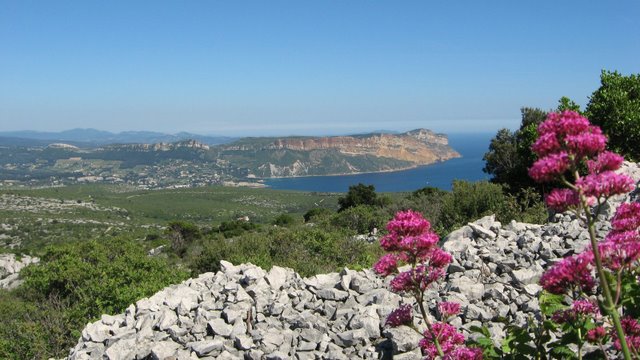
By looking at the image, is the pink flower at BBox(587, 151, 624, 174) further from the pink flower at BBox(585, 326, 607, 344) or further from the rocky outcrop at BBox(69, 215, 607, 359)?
the rocky outcrop at BBox(69, 215, 607, 359)

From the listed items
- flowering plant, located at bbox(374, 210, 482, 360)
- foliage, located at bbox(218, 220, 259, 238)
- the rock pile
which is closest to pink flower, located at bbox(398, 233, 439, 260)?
flowering plant, located at bbox(374, 210, 482, 360)

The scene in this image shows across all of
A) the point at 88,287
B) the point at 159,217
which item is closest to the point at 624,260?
the point at 88,287

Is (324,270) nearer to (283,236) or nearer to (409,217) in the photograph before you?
(283,236)

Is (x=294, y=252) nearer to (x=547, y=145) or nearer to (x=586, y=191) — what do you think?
(x=547, y=145)

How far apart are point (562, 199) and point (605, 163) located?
43cm

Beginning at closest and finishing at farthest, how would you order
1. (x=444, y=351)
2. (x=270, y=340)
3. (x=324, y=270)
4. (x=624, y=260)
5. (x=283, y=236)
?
(x=624, y=260), (x=444, y=351), (x=270, y=340), (x=324, y=270), (x=283, y=236)

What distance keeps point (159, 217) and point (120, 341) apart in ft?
351

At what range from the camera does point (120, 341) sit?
9.23 m

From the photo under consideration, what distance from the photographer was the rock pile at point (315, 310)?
8430mm

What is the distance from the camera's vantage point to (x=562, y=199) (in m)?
3.65

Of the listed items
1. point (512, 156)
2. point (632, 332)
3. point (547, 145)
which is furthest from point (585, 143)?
point (512, 156)

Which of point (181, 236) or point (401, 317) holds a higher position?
point (401, 317)

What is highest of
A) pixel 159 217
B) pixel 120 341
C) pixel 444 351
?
pixel 444 351

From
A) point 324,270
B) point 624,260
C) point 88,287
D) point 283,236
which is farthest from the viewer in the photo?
point 283,236
